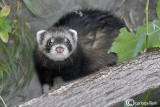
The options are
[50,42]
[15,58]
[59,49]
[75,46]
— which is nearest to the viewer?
[59,49]

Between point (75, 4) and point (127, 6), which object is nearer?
point (75, 4)

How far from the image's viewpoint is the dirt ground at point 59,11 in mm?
3436

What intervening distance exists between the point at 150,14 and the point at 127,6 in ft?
1.03

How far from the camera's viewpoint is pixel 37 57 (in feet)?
9.80

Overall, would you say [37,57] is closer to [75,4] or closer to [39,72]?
[39,72]

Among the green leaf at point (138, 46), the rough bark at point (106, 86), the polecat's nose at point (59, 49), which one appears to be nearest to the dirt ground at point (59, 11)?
the polecat's nose at point (59, 49)

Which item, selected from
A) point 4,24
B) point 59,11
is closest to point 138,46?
point 4,24

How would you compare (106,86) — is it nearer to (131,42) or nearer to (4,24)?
(131,42)

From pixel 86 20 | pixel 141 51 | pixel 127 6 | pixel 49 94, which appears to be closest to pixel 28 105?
pixel 49 94

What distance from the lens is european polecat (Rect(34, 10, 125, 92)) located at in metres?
2.75

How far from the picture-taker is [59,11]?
3.63 m

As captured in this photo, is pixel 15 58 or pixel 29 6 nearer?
pixel 15 58

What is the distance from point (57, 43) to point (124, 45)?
89 cm

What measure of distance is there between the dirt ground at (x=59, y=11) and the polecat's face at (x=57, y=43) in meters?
0.69
